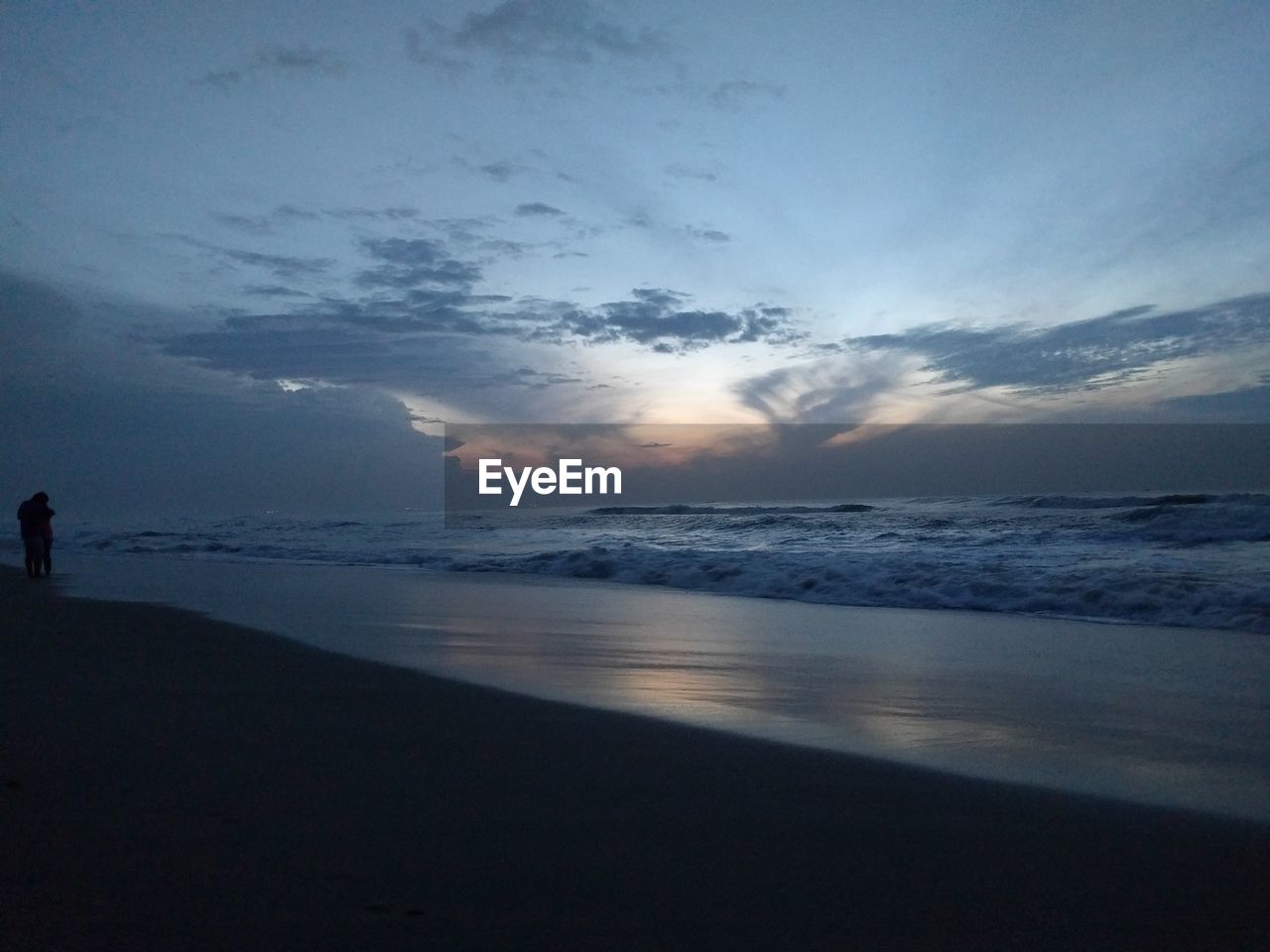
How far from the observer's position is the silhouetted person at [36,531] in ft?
53.0

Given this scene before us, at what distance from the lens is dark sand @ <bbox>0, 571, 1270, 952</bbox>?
7.82ft

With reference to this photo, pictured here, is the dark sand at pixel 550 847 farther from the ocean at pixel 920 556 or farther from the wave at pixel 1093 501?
the wave at pixel 1093 501

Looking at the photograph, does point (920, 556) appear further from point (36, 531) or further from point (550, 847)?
point (36, 531)

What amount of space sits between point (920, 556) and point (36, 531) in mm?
16224

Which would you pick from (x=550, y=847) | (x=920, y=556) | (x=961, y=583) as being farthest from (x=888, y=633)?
(x=920, y=556)

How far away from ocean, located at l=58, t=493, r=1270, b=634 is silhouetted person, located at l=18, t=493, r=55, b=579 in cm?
512

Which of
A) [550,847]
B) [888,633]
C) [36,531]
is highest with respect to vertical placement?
[36,531]

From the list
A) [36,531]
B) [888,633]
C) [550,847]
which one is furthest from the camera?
[36,531]

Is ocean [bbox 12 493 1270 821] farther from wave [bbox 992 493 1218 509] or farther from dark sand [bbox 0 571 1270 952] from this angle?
wave [bbox 992 493 1218 509]

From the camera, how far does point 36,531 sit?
16188 millimetres

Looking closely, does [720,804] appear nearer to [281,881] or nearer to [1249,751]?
[281,881]

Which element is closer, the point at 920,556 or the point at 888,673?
the point at 888,673

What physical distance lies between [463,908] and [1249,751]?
4.06m

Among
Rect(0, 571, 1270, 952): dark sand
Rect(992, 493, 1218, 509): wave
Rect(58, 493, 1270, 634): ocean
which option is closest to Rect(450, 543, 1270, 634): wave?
Rect(58, 493, 1270, 634): ocean
